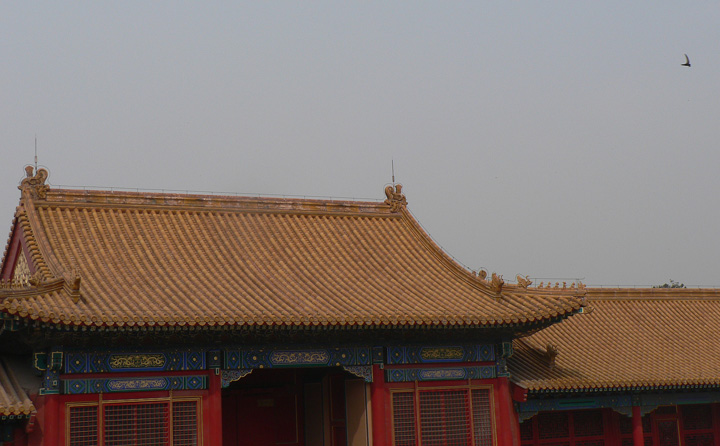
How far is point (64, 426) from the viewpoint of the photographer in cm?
1728

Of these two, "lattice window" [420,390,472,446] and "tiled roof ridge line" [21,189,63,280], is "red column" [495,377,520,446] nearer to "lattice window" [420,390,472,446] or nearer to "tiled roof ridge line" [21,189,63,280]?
"lattice window" [420,390,472,446]

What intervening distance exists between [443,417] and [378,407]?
157 cm

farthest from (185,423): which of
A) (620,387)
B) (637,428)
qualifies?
(637,428)

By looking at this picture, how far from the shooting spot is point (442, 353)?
813 inches

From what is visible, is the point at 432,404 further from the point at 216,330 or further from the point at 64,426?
the point at 64,426

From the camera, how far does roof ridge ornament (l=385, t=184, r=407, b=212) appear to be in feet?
81.4

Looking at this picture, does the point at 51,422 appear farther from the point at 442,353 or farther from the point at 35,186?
the point at 442,353

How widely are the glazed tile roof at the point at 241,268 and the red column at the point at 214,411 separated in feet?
5.11

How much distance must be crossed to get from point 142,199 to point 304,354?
5.77 meters

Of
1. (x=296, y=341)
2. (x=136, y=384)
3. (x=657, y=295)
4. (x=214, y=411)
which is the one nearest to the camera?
(x=136, y=384)

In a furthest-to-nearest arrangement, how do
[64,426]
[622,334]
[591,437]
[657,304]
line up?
[657,304]
[622,334]
[591,437]
[64,426]

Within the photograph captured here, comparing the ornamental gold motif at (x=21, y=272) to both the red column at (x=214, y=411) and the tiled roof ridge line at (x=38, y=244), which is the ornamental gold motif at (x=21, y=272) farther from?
the red column at (x=214, y=411)

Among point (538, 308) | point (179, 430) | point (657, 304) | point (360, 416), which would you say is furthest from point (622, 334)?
point (179, 430)

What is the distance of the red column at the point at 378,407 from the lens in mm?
19828
